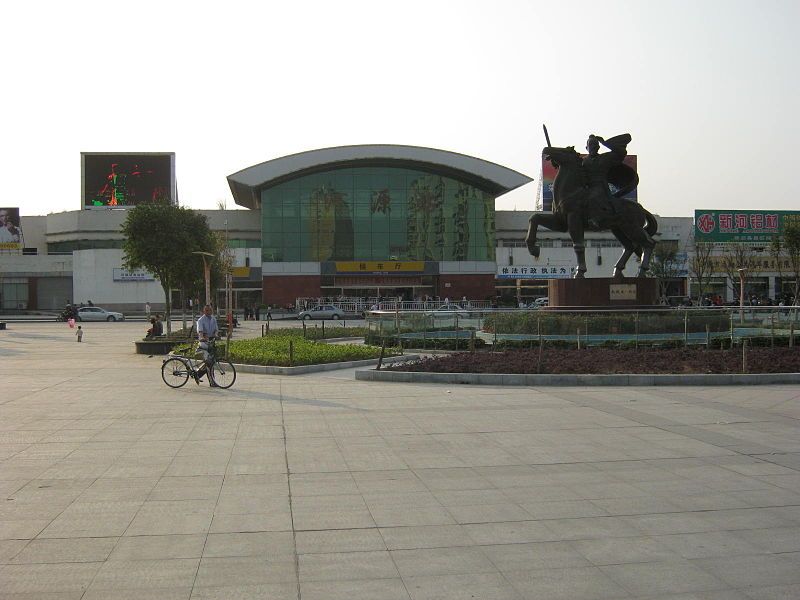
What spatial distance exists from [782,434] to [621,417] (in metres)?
2.36

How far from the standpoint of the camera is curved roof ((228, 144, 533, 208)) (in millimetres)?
70062

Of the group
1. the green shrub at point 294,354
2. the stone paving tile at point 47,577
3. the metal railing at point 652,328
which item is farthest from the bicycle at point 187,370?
the stone paving tile at point 47,577

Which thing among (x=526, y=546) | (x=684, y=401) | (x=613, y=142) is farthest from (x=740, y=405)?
(x=613, y=142)

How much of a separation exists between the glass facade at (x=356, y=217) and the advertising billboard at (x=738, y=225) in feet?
74.7

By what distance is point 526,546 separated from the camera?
20.2ft

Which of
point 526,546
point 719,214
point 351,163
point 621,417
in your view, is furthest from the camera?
point 351,163

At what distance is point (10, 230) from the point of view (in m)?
75.8

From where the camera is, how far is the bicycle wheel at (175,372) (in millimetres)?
16828

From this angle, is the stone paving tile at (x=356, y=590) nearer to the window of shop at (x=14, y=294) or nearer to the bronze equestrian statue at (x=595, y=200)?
the bronze equestrian statue at (x=595, y=200)

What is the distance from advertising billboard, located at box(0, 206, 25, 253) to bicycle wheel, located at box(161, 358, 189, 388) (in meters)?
67.1

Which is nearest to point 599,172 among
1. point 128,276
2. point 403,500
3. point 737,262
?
point 403,500

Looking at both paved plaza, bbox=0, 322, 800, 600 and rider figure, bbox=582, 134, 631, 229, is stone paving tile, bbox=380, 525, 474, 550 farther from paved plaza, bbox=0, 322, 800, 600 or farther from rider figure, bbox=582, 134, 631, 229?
rider figure, bbox=582, 134, 631, 229

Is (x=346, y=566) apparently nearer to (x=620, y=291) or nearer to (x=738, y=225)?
(x=620, y=291)

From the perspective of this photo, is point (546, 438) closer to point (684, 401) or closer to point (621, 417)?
point (621, 417)
